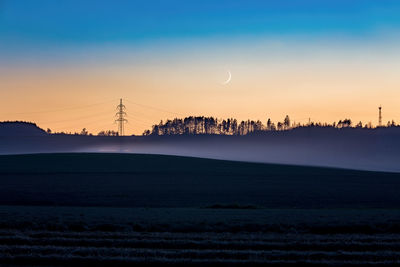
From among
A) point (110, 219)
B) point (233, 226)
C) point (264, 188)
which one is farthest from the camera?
point (264, 188)

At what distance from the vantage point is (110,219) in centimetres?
1877

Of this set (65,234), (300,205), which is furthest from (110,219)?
(300,205)

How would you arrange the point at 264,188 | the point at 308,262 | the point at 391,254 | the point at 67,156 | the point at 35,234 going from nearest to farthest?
the point at 308,262, the point at 391,254, the point at 35,234, the point at 264,188, the point at 67,156

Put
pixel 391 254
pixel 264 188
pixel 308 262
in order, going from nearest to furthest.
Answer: pixel 308 262
pixel 391 254
pixel 264 188

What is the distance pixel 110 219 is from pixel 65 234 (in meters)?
3.99

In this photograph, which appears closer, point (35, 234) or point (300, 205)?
point (35, 234)

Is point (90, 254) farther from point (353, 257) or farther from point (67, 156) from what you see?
point (67, 156)

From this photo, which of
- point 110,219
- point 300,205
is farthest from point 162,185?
point 110,219

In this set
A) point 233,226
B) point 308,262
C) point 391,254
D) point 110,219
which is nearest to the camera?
point 308,262

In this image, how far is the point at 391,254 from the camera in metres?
12.0

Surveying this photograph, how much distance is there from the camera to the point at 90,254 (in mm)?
11820

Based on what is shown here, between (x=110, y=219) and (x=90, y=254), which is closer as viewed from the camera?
(x=90, y=254)

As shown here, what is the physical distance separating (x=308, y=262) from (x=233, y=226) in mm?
6210

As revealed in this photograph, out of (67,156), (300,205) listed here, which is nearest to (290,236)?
(300,205)
